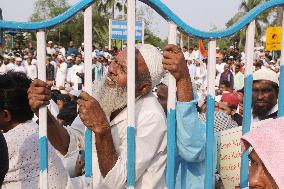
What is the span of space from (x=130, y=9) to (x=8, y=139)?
0.74 meters

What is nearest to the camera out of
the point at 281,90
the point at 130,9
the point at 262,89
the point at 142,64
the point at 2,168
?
the point at 2,168

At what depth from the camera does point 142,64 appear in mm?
2096

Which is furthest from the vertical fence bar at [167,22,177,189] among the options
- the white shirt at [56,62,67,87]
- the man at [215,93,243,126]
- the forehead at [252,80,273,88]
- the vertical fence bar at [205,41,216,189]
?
the white shirt at [56,62,67,87]

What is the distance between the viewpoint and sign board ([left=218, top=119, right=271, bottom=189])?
92.6 inches

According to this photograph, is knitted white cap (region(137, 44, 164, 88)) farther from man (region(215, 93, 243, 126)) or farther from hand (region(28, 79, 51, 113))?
man (region(215, 93, 243, 126))

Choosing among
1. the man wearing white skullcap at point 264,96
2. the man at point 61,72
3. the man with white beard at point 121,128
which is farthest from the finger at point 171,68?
the man at point 61,72

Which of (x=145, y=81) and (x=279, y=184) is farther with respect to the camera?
(x=145, y=81)

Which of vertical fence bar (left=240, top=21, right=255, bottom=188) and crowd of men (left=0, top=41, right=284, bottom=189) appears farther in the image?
vertical fence bar (left=240, top=21, right=255, bottom=188)

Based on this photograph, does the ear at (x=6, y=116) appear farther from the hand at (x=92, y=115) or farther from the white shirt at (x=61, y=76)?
the white shirt at (x=61, y=76)

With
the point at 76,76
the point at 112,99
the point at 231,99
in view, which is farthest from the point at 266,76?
the point at 76,76

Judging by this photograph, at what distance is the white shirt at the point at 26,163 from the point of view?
6.61 ft

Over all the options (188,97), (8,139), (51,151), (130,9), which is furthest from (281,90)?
Answer: (8,139)

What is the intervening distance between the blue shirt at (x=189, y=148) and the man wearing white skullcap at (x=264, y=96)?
124cm

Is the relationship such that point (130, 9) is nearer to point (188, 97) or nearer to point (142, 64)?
point (142, 64)
